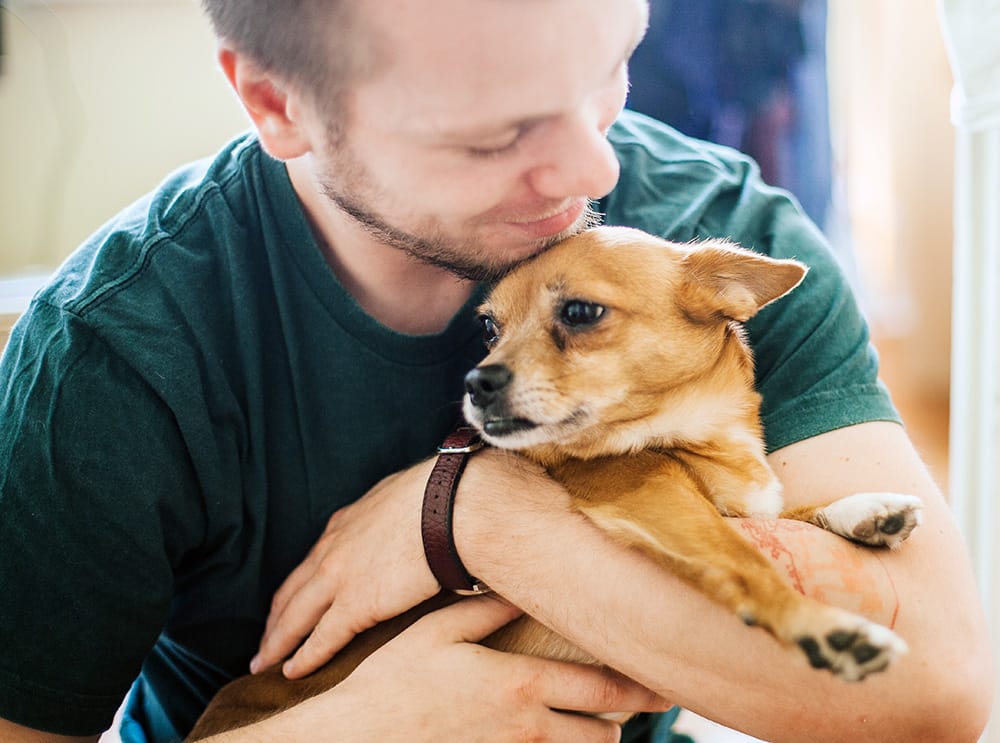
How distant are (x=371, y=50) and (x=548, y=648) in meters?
0.75

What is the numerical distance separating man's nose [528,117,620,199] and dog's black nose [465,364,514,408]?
9.1 inches

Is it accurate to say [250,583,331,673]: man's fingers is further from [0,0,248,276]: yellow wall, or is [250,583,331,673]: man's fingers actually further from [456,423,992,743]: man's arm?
[0,0,248,276]: yellow wall

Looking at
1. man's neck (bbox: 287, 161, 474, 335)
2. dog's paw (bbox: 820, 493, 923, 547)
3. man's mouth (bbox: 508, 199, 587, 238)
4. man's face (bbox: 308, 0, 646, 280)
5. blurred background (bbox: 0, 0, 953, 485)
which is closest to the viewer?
man's face (bbox: 308, 0, 646, 280)

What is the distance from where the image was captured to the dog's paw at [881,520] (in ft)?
3.28

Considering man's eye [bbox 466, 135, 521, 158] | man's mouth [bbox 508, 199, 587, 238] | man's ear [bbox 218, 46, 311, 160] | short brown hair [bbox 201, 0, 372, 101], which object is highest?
short brown hair [bbox 201, 0, 372, 101]

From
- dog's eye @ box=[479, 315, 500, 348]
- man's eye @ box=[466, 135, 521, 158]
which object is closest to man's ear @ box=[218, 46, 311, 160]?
man's eye @ box=[466, 135, 521, 158]

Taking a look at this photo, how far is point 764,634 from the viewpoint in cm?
91

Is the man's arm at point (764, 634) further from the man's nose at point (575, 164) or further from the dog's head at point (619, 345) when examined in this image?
the man's nose at point (575, 164)

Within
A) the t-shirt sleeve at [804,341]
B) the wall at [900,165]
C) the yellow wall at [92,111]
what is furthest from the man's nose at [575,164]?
the wall at [900,165]

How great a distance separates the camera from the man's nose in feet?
3.15

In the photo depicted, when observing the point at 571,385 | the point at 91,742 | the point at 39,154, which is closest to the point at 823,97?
the point at 571,385

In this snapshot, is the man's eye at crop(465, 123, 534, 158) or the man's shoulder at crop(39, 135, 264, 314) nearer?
the man's eye at crop(465, 123, 534, 158)

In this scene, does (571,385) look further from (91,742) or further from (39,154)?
(39,154)

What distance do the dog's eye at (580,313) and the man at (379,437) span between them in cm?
10
